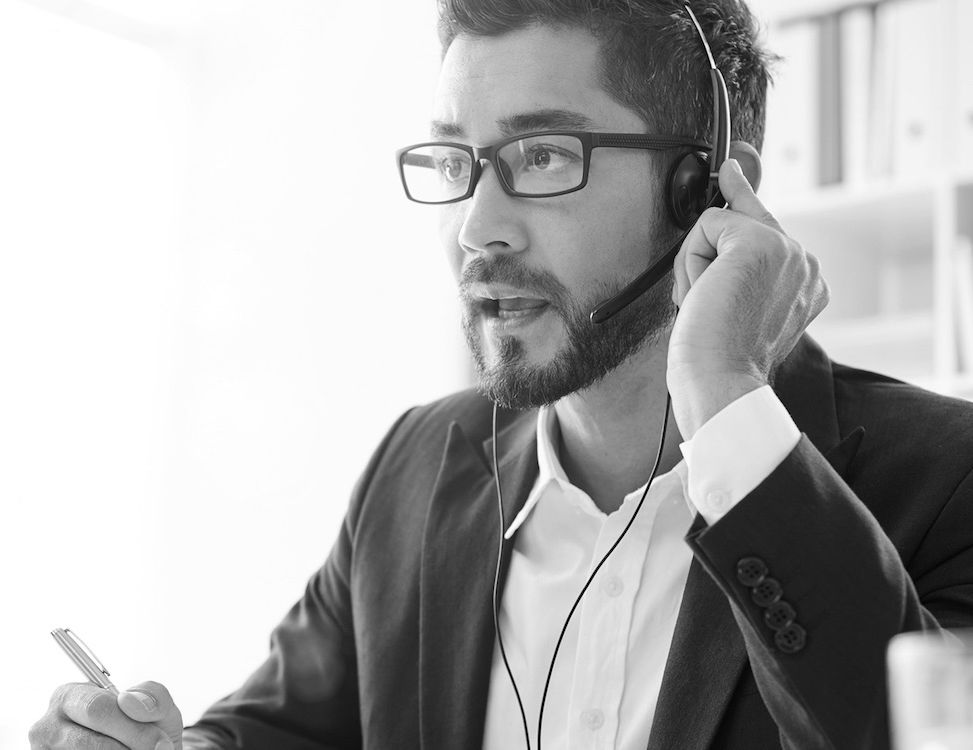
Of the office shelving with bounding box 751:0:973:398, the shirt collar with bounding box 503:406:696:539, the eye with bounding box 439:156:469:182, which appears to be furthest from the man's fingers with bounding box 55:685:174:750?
the office shelving with bounding box 751:0:973:398

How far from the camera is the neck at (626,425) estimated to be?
1.46 meters

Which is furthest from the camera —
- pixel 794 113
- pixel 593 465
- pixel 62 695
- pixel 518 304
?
pixel 794 113

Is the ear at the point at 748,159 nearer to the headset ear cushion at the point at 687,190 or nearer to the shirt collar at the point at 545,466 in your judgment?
the headset ear cushion at the point at 687,190

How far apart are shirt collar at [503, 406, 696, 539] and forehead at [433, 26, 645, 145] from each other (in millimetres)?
376

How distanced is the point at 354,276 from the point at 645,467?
6.01ft

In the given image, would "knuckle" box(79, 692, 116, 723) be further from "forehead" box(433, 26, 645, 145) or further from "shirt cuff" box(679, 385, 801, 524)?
"forehead" box(433, 26, 645, 145)

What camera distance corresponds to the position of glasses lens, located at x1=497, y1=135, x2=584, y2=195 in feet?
4.48

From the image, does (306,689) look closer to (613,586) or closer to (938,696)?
(613,586)

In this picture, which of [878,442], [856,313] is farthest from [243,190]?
[878,442]

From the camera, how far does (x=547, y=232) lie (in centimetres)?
137

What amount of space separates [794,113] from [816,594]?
1.67 meters

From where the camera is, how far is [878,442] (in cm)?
130

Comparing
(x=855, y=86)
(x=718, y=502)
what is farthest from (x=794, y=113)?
(x=718, y=502)

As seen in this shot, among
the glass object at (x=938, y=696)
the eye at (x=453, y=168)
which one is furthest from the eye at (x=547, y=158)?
the glass object at (x=938, y=696)
